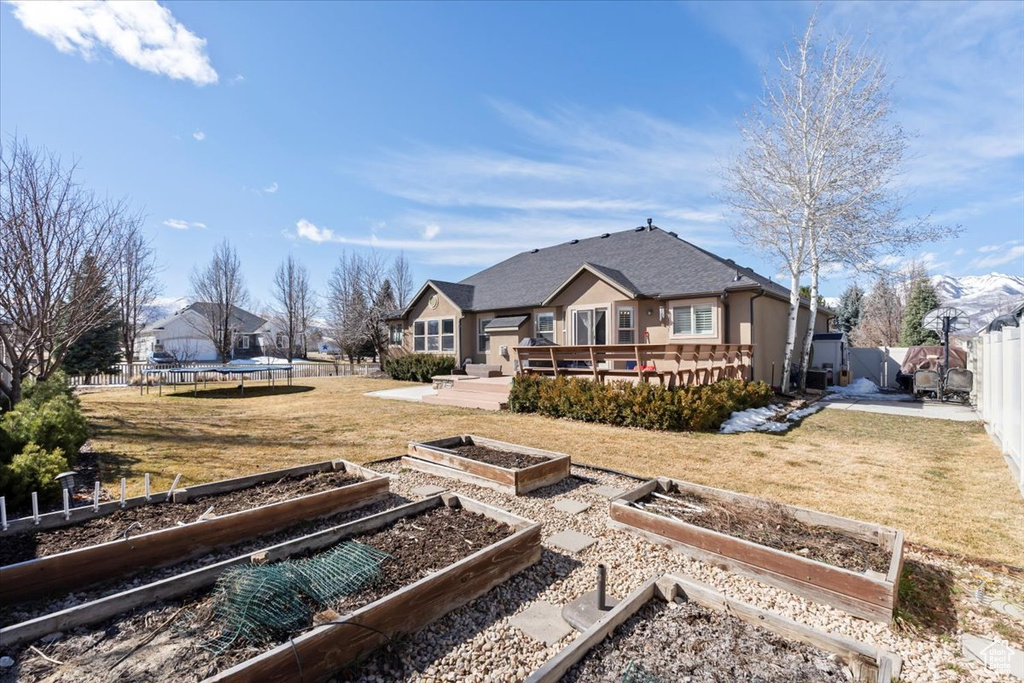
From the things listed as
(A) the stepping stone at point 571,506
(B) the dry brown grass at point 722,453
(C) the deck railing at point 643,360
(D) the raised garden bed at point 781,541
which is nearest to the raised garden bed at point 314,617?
(A) the stepping stone at point 571,506

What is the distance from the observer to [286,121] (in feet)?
41.0

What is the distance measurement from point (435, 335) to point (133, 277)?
56.9ft

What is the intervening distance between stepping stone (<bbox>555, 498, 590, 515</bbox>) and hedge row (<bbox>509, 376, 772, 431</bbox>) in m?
4.99

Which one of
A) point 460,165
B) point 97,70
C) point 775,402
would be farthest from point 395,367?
point 775,402

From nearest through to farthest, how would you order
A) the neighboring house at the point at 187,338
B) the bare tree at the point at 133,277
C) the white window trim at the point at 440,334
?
1. the bare tree at the point at 133,277
2. the white window trim at the point at 440,334
3. the neighboring house at the point at 187,338

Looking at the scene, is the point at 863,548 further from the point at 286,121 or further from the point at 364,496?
the point at 286,121

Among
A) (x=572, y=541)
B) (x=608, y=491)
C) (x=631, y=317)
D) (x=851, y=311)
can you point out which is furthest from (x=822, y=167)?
(x=851, y=311)

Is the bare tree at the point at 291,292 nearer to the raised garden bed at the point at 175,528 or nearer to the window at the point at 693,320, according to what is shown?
the window at the point at 693,320

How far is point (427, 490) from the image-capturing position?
574 centimetres

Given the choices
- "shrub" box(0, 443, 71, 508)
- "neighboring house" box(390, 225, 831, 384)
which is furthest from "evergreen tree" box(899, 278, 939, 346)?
"shrub" box(0, 443, 71, 508)

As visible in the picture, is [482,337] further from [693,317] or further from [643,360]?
[643,360]

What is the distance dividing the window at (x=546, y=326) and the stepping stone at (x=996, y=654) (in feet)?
50.9

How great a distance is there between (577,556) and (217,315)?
133 ft

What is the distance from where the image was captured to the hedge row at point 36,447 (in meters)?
4.73
